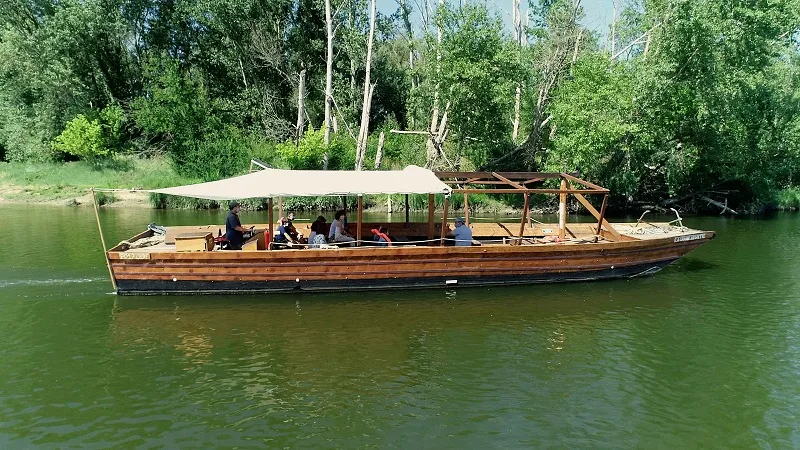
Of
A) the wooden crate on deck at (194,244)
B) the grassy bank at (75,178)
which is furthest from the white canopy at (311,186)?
the grassy bank at (75,178)

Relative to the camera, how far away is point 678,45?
87.2 ft

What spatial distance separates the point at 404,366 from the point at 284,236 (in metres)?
6.42

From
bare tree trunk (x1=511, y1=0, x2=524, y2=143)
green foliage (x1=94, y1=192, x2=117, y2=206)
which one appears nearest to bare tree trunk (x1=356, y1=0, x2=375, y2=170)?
bare tree trunk (x1=511, y1=0, x2=524, y2=143)

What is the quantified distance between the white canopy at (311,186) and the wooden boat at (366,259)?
0.09 feet

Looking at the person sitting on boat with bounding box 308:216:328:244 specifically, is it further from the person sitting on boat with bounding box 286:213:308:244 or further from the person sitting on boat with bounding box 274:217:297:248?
the person sitting on boat with bounding box 274:217:297:248

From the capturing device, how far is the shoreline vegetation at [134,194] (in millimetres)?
31719

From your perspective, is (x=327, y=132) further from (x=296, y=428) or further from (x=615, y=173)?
(x=296, y=428)

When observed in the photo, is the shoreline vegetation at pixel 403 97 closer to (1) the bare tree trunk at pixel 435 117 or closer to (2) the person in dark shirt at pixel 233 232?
(1) the bare tree trunk at pixel 435 117

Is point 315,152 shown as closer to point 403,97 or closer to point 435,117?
point 435,117

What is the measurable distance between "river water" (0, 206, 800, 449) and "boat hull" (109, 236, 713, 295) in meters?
0.38

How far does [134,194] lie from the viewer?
1325 inches

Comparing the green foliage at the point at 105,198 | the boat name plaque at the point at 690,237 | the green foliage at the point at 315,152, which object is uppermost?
the green foliage at the point at 315,152

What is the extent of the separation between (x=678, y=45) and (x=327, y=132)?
1998cm

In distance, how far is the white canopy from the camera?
14.1 meters
